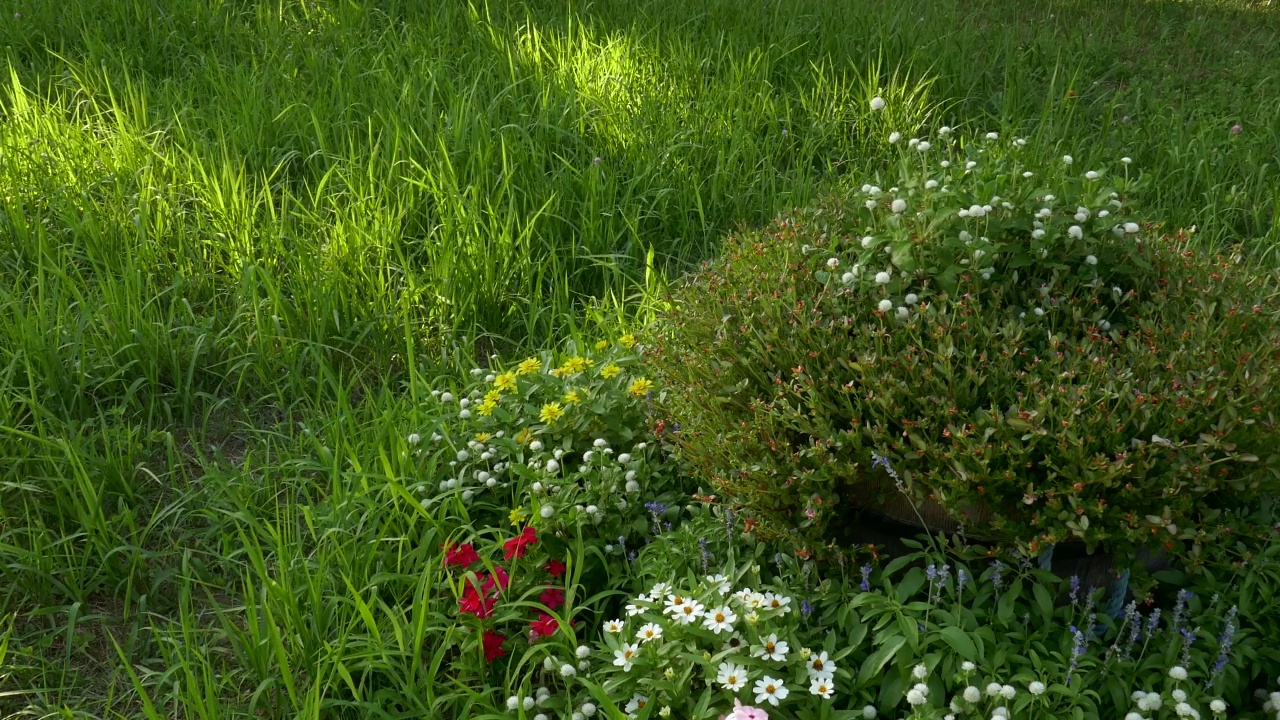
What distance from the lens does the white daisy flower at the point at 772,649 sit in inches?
82.0

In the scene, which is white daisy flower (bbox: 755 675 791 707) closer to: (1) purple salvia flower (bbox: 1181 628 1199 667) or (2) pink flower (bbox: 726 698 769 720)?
(2) pink flower (bbox: 726 698 769 720)

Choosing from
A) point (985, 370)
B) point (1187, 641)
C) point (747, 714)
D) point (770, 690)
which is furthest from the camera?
point (985, 370)

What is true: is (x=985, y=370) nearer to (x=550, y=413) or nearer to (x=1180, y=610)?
(x=1180, y=610)

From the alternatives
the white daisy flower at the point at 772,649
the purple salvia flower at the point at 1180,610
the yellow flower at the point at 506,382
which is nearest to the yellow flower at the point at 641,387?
the yellow flower at the point at 506,382

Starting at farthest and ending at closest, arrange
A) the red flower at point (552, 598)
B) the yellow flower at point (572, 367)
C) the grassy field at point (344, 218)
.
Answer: the yellow flower at point (572, 367) < the grassy field at point (344, 218) < the red flower at point (552, 598)

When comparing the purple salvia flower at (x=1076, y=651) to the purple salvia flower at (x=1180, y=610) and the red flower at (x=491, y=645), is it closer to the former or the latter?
the purple salvia flower at (x=1180, y=610)

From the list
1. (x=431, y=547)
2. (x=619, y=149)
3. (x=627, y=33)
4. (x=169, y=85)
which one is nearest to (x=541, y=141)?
(x=619, y=149)

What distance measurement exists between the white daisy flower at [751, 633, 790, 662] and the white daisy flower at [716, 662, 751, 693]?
46mm

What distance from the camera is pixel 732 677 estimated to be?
2059 mm

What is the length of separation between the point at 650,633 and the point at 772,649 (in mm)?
246

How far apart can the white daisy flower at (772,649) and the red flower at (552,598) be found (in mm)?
540

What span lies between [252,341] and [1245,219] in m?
3.53

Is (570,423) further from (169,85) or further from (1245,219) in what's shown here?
(169,85)

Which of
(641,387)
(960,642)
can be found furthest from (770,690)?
(641,387)
